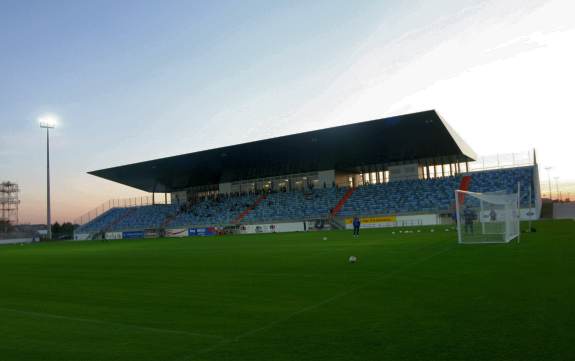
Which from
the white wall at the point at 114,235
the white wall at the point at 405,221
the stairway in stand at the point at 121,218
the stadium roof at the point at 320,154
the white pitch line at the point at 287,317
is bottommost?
the white wall at the point at 114,235

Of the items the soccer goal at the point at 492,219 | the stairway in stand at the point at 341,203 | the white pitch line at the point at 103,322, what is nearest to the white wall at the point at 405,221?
the stairway in stand at the point at 341,203

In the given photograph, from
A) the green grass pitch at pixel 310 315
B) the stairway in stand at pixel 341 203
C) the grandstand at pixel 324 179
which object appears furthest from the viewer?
the stairway in stand at pixel 341 203

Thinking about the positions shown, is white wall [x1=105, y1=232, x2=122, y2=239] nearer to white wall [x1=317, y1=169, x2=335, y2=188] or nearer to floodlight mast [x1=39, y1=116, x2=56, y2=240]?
floodlight mast [x1=39, y1=116, x2=56, y2=240]

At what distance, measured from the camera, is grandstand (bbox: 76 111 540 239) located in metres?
48.5

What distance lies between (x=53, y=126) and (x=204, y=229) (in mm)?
31297

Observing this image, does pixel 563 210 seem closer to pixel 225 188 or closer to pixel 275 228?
pixel 275 228

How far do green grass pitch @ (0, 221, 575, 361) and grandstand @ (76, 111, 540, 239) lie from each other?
3465 cm

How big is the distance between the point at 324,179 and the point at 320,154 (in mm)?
9231

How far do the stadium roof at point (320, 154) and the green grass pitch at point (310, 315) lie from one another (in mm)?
34673

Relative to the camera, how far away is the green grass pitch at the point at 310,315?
5.10m

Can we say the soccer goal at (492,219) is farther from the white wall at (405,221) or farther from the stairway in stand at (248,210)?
the stairway in stand at (248,210)

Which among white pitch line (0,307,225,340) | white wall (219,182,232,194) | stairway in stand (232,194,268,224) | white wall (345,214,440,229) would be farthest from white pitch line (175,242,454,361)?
white wall (219,182,232,194)

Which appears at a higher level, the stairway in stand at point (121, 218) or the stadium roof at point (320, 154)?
the stadium roof at point (320, 154)

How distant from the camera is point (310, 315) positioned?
6988 mm
